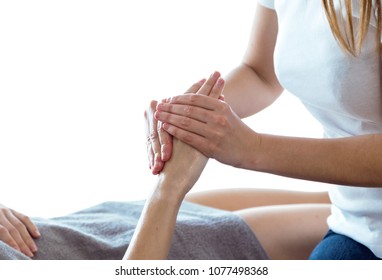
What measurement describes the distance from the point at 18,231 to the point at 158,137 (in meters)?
0.40

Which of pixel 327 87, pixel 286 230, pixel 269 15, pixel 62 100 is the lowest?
pixel 286 230

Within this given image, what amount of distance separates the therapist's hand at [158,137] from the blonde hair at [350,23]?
309 millimetres

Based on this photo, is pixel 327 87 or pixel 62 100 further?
pixel 62 100

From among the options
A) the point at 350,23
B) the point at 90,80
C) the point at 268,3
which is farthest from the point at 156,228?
the point at 90,80

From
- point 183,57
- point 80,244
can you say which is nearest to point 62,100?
point 183,57

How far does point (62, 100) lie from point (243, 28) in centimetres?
78

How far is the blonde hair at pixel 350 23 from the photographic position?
1.34 meters

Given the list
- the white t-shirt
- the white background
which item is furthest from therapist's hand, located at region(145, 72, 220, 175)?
the white background

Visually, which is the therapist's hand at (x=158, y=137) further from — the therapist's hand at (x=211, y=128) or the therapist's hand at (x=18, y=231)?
the therapist's hand at (x=18, y=231)

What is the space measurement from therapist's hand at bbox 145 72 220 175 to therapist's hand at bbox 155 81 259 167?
0.10 feet

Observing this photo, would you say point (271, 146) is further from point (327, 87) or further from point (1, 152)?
point (1, 152)

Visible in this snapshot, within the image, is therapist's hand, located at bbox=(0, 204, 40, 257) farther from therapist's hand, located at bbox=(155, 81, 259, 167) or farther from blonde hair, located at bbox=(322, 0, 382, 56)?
blonde hair, located at bbox=(322, 0, 382, 56)

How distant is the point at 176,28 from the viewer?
2.74 metres

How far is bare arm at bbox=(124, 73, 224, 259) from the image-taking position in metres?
1.42
